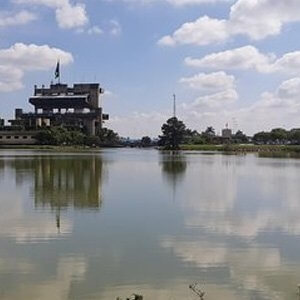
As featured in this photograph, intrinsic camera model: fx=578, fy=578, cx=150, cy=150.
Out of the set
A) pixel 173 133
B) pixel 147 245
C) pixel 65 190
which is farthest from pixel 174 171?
pixel 173 133

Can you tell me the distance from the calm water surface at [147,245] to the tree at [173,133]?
125544 mm

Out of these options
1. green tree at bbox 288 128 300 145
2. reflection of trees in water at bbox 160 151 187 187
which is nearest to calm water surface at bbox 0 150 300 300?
reflection of trees in water at bbox 160 151 187 187

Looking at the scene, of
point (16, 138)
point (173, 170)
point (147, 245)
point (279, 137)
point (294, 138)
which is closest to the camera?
point (147, 245)

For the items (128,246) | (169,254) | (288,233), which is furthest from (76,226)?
(288,233)

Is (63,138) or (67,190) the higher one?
(63,138)

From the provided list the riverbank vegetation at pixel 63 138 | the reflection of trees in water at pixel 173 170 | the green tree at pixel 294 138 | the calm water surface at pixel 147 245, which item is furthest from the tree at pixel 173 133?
the calm water surface at pixel 147 245

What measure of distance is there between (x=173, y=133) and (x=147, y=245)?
142m

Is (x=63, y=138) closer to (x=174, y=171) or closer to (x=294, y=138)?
(x=294, y=138)

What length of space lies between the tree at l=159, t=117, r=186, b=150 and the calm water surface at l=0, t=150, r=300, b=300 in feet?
412

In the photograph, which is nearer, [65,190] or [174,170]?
[65,190]

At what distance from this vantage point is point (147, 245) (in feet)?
53.5

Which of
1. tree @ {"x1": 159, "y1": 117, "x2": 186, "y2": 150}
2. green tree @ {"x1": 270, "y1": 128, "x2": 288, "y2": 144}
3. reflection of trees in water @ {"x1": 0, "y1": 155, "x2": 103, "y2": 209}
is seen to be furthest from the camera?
green tree @ {"x1": 270, "y1": 128, "x2": 288, "y2": 144}

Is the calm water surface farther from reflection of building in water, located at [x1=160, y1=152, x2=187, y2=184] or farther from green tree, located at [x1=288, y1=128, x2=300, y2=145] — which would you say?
green tree, located at [x1=288, y1=128, x2=300, y2=145]

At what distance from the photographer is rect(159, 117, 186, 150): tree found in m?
157
